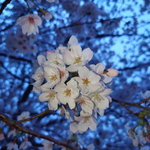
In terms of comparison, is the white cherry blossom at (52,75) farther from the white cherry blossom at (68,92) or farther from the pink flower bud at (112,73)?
the pink flower bud at (112,73)

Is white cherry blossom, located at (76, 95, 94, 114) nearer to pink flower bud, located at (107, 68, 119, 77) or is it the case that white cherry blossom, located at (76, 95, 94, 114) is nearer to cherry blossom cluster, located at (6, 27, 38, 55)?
pink flower bud, located at (107, 68, 119, 77)

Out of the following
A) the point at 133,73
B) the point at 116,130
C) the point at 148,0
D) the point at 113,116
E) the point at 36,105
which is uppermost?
the point at 148,0

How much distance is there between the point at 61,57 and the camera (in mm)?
546

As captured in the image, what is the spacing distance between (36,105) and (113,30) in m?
1.75

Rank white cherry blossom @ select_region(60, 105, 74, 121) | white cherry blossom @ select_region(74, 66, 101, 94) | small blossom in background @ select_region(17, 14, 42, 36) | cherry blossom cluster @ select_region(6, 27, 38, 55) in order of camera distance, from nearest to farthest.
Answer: white cherry blossom @ select_region(74, 66, 101, 94), white cherry blossom @ select_region(60, 105, 74, 121), small blossom in background @ select_region(17, 14, 42, 36), cherry blossom cluster @ select_region(6, 27, 38, 55)

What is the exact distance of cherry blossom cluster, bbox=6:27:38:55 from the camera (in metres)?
1.81

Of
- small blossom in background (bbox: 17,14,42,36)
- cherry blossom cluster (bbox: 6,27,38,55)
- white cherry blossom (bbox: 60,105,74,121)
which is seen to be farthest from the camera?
cherry blossom cluster (bbox: 6,27,38,55)

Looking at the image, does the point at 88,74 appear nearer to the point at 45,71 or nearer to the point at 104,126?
the point at 45,71

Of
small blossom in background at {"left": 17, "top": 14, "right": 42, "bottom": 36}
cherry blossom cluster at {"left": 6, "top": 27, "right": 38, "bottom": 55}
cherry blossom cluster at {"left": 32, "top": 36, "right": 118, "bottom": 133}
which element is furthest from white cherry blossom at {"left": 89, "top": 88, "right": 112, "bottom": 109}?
cherry blossom cluster at {"left": 6, "top": 27, "right": 38, "bottom": 55}

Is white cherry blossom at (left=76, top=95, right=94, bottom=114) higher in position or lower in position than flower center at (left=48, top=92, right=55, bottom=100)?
lower

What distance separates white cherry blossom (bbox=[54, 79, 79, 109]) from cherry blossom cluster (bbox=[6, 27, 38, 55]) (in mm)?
1560

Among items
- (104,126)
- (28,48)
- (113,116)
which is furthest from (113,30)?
(104,126)

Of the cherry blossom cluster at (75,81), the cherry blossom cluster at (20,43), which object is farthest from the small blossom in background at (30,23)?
the cherry blossom cluster at (20,43)

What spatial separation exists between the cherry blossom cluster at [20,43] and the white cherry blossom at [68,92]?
5.12 ft
